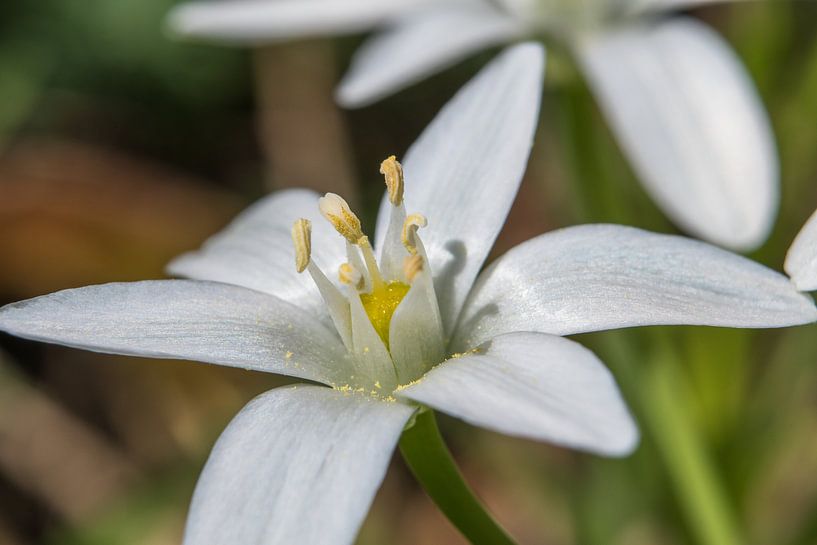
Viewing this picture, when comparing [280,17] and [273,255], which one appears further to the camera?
[280,17]

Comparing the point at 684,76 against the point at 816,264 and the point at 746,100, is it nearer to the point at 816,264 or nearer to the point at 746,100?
the point at 746,100

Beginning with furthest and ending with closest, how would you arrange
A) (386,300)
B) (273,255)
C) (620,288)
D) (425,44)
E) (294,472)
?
(425,44), (273,255), (386,300), (620,288), (294,472)

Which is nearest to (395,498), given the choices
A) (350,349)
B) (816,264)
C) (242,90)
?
(242,90)

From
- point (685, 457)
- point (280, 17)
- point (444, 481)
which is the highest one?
point (280, 17)

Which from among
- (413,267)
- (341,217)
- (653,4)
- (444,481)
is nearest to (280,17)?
(653,4)

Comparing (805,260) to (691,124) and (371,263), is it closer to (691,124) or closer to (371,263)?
(371,263)

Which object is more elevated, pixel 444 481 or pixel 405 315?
pixel 405 315

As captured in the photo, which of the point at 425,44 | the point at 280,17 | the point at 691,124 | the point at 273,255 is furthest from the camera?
the point at 280,17

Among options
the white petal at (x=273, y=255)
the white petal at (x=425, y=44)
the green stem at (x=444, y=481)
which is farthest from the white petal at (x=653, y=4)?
the green stem at (x=444, y=481)
